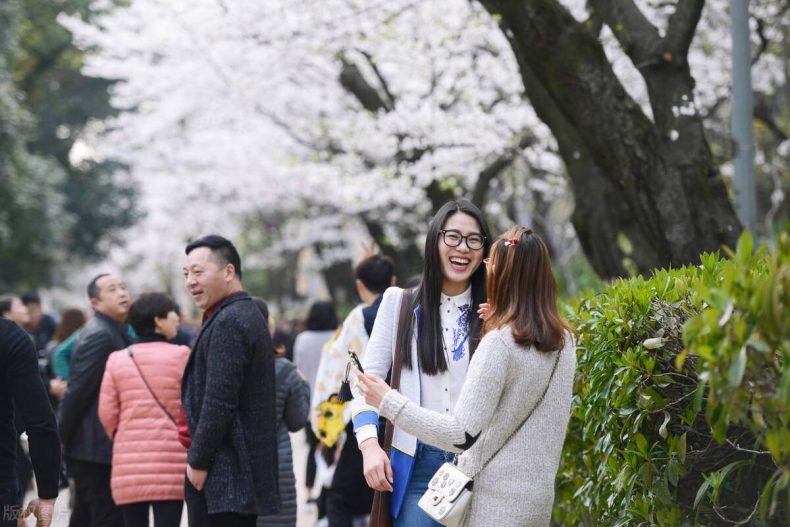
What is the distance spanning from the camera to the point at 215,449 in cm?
465

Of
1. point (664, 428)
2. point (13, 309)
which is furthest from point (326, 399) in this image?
point (13, 309)

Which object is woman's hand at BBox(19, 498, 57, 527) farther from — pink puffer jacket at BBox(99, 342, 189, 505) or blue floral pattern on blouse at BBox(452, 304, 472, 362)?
blue floral pattern on blouse at BBox(452, 304, 472, 362)

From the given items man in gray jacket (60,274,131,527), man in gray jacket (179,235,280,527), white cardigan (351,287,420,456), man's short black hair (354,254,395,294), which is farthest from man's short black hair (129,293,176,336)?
white cardigan (351,287,420,456)

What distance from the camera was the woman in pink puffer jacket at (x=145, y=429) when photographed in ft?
17.5

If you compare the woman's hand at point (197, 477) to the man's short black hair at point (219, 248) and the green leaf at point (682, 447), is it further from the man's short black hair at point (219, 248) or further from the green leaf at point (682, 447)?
the green leaf at point (682, 447)

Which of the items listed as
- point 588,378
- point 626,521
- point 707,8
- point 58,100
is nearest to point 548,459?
point 626,521

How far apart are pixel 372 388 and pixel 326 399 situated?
3199 mm

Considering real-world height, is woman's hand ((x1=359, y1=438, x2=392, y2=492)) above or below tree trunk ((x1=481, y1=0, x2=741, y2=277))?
below

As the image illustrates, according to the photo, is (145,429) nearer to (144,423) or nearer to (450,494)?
(144,423)

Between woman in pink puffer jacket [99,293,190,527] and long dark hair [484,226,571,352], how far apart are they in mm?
2522

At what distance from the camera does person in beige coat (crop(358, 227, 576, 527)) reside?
3287 mm

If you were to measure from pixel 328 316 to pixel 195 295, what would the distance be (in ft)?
14.6

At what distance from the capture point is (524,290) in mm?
3400

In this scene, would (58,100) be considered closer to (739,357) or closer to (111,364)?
(111,364)
